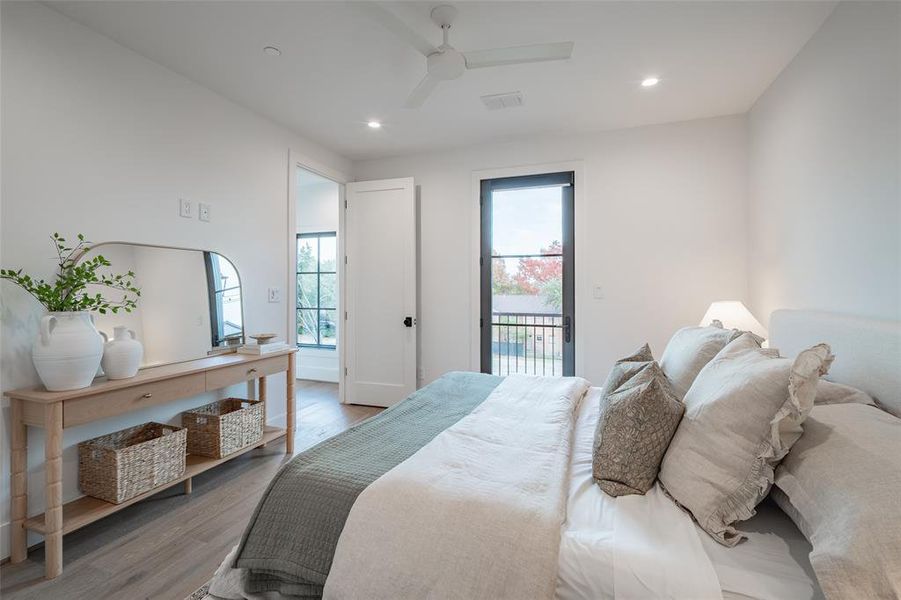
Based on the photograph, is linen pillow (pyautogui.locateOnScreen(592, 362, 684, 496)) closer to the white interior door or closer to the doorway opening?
the white interior door

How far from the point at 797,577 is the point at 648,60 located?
266cm

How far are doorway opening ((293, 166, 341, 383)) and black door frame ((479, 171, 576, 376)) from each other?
222 cm

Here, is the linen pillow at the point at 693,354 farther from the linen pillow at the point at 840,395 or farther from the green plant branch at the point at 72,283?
the green plant branch at the point at 72,283

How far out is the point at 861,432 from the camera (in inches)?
40.6

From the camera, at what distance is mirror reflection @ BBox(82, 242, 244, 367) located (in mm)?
2330

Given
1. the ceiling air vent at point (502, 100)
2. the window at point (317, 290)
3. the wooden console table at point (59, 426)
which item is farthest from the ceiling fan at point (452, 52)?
the window at point (317, 290)

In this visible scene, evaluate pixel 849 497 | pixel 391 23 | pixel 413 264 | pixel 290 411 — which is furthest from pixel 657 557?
pixel 413 264

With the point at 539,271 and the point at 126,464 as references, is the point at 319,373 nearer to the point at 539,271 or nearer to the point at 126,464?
the point at 539,271

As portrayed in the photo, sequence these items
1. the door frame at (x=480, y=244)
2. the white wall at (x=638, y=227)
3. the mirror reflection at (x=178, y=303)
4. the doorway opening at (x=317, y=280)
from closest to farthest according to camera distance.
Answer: the mirror reflection at (x=178, y=303), the white wall at (x=638, y=227), the door frame at (x=480, y=244), the doorway opening at (x=317, y=280)

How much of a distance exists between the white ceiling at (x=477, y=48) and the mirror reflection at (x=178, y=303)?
122cm

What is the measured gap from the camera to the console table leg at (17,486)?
5.85 ft

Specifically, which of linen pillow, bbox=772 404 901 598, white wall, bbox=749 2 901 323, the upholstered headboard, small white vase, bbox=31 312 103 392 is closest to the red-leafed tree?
Answer: white wall, bbox=749 2 901 323

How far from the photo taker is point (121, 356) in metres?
2.05

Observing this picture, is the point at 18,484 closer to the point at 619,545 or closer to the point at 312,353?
the point at 619,545
